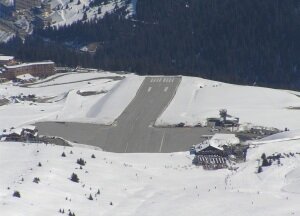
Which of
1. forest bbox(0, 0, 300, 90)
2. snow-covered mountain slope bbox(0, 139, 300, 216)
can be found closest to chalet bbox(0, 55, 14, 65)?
forest bbox(0, 0, 300, 90)

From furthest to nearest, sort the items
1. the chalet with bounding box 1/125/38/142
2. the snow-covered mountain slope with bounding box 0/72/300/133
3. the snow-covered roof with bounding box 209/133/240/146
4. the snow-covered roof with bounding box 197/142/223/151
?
the snow-covered mountain slope with bounding box 0/72/300/133 < the chalet with bounding box 1/125/38/142 < the snow-covered roof with bounding box 209/133/240/146 < the snow-covered roof with bounding box 197/142/223/151

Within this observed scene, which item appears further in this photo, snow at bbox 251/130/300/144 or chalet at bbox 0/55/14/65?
chalet at bbox 0/55/14/65

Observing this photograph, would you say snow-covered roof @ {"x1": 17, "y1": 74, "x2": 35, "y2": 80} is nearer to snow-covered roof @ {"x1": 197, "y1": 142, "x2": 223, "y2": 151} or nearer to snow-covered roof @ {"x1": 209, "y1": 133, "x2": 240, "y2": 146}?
snow-covered roof @ {"x1": 209, "y1": 133, "x2": 240, "y2": 146}

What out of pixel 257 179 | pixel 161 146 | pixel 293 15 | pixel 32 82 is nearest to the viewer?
pixel 257 179

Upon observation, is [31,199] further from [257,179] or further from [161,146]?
[161,146]

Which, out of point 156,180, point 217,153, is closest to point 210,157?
point 217,153

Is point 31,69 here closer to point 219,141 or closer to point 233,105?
point 233,105

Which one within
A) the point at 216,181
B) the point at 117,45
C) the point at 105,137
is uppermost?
the point at 216,181

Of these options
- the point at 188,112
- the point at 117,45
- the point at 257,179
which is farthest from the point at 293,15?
the point at 257,179

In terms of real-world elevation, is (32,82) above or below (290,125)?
below
